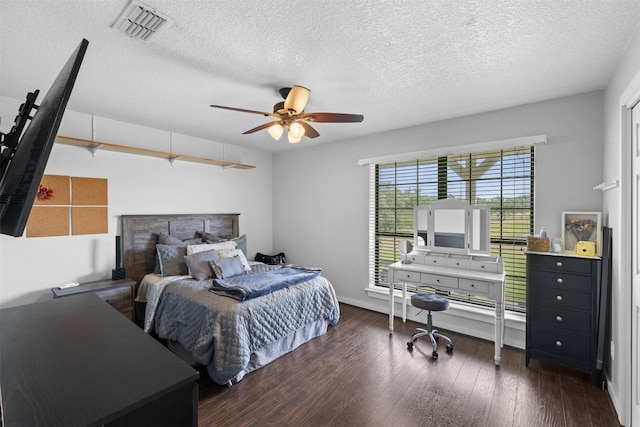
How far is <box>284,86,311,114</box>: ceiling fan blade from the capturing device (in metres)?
2.31

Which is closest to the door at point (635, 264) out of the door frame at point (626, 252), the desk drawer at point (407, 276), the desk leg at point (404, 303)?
the door frame at point (626, 252)

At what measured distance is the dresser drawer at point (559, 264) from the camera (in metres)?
2.42

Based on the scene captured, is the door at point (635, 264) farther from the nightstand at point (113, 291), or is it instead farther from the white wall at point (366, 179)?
the nightstand at point (113, 291)

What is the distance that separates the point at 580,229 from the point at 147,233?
4646mm

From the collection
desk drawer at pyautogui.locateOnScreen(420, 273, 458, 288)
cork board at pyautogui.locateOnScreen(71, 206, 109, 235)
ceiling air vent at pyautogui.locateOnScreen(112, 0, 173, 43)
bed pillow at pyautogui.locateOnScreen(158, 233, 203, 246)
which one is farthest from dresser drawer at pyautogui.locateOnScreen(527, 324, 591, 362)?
cork board at pyautogui.locateOnScreen(71, 206, 109, 235)

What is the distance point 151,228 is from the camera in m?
3.78

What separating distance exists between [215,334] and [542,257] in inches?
114

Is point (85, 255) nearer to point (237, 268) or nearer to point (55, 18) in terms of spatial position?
point (237, 268)

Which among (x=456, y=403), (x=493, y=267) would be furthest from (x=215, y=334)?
(x=493, y=267)

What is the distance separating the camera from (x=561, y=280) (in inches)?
99.0

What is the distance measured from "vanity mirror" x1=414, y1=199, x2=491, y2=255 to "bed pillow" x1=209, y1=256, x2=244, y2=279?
7.18 feet

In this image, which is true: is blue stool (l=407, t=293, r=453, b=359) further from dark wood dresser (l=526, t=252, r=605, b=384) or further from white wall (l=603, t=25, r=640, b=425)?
white wall (l=603, t=25, r=640, b=425)

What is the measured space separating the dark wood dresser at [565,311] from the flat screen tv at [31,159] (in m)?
3.22

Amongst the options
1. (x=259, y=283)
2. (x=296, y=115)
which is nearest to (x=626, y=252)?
(x=296, y=115)
